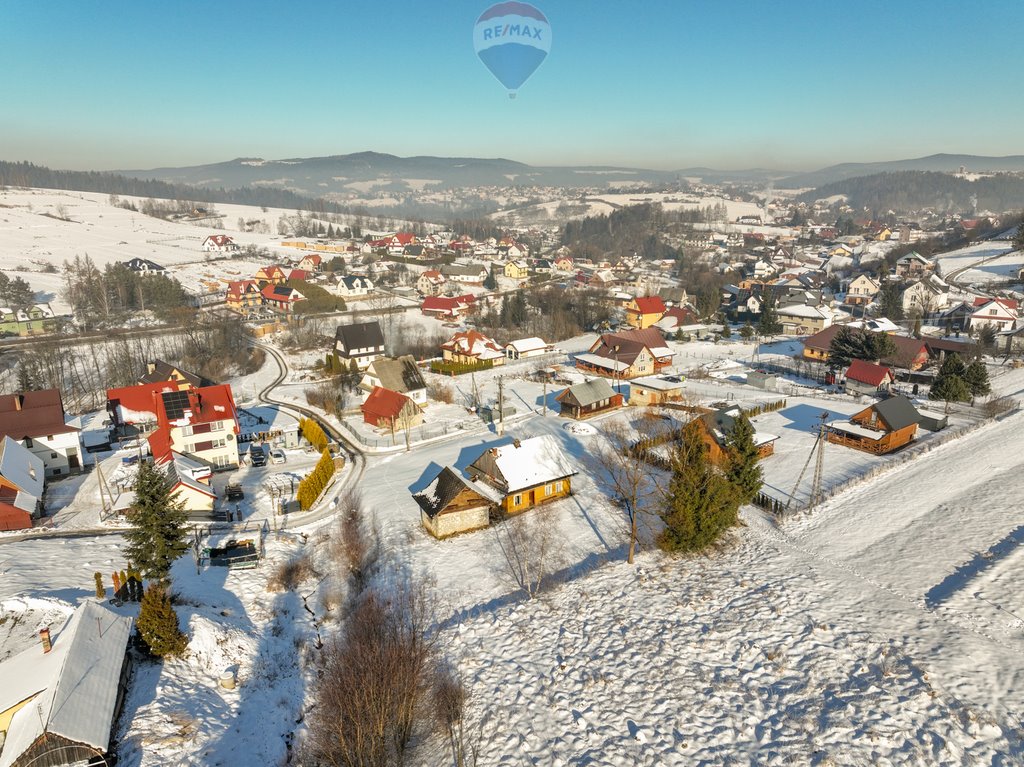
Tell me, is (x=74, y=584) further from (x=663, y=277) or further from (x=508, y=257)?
(x=508, y=257)

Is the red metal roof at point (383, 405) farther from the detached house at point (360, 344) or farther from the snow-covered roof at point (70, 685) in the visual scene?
the snow-covered roof at point (70, 685)

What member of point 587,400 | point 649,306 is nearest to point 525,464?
point 587,400

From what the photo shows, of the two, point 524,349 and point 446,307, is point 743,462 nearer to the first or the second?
point 524,349

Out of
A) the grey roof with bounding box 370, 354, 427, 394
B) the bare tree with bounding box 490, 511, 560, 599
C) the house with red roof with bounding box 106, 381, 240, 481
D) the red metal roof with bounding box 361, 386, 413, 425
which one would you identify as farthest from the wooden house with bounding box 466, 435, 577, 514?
the grey roof with bounding box 370, 354, 427, 394

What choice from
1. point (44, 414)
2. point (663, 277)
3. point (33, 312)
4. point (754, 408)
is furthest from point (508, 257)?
point (44, 414)

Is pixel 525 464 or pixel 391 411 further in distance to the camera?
pixel 391 411

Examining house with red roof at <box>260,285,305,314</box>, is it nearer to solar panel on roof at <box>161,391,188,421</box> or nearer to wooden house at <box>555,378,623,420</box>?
solar panel on roof at <box>161,391,188,421</box>
